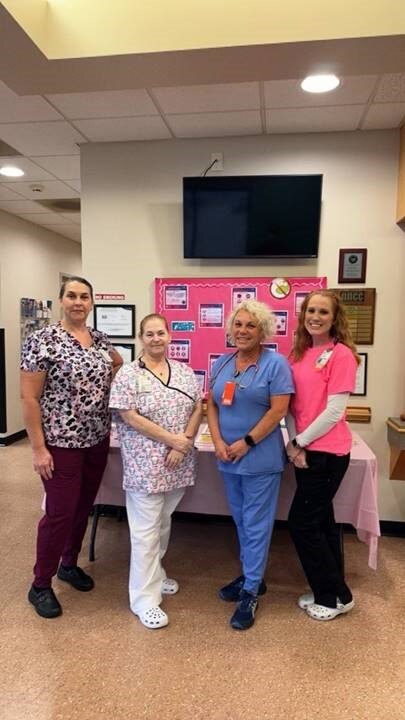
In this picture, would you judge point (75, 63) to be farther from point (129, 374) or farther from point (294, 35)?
point (129, 374)

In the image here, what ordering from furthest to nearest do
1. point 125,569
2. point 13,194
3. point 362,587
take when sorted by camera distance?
point 13,194 < point 125,569 < point 362,587

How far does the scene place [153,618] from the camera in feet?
6.86

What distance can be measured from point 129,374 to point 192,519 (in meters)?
1.64

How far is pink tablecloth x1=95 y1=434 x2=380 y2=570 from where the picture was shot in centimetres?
231

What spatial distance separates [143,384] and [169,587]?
43.9 inches

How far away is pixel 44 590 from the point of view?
222 centimetres

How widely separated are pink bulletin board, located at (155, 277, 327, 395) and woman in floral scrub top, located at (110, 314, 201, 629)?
98cm

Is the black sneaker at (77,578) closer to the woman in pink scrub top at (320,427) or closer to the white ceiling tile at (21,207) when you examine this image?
the woman in pink scrub top at (320,427)

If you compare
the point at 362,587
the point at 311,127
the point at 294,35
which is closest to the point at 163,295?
the point at 311,127

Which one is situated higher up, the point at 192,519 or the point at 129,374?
the point at 129,374

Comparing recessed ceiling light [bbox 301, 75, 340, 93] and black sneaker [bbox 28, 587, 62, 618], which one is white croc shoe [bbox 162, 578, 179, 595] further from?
recessed ceiling light [bbox 301, 75, 340, 93]

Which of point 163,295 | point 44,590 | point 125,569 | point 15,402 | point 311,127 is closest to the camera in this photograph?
point 44,590

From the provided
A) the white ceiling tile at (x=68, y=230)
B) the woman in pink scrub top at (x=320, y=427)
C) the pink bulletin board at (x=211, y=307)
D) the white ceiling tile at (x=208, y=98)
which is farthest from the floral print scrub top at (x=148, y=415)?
the white ceiling tile at (x=68, y=230)

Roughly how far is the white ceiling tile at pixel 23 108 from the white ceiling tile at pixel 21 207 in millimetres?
2045
